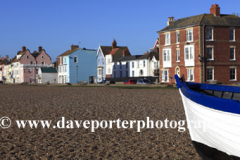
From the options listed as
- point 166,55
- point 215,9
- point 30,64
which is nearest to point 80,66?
point 30,64

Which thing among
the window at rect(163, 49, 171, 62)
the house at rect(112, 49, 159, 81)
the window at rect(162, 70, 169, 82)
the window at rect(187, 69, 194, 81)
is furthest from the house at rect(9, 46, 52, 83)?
the window at rect(187, 69, 194, 81)

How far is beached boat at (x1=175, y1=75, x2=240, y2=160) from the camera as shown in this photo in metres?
4.75

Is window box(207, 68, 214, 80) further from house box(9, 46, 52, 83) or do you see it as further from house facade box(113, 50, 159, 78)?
house box(9, 46, 52, 83)

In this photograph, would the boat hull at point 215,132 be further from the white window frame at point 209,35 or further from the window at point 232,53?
the window at point 232,53

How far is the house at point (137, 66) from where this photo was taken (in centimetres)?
7112

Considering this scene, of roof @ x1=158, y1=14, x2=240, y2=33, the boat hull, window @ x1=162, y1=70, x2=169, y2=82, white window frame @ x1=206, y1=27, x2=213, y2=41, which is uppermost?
roof @ x1=158, y1=14, x2=240, y2=33

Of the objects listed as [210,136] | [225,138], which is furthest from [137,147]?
[225,138]

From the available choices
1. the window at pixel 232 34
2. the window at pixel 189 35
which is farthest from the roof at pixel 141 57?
the window at pixel 232 34

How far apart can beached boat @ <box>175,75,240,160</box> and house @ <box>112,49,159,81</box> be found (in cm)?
5994

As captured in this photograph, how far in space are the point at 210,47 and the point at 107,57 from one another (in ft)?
130

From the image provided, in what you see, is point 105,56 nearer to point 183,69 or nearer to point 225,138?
point 183,69

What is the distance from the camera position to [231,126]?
4824 mm

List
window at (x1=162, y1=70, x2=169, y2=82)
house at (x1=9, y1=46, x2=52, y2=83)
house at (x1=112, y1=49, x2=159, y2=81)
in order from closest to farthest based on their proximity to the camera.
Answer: window at (x1=162, y1=70, x2=169, y2=82)
house at (x1=112, y1=49, x2=159, y2=81)
house at (x1=9, y1=46, x2=52, y2=83)

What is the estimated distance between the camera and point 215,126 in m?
5.45
